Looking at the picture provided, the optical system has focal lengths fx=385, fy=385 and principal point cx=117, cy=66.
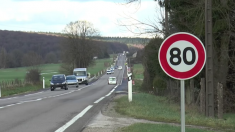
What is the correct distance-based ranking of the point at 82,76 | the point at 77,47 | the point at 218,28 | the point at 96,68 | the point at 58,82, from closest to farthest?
1. the point at 218,28
2. the point at 58,82
3. the point at 82,76
4. the point at 77,47
5. the point at 96,68

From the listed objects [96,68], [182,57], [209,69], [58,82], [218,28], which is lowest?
[96,68]

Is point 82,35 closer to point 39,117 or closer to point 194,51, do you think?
point 39,117

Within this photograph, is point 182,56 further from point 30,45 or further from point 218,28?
point 30,45

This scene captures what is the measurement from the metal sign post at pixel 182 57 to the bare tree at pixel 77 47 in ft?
275

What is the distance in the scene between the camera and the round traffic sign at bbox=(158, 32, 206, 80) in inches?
247

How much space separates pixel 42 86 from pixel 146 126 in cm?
4166

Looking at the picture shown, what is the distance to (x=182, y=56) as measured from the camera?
6.30 metres

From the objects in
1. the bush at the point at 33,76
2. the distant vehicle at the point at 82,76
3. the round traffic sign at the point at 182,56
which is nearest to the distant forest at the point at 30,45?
the distant vehicle at the point at 82,76

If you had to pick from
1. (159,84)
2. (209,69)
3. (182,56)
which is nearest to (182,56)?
(182,56)

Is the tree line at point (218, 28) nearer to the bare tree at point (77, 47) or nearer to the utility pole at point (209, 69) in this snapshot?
the utility pole at point (209, 69)

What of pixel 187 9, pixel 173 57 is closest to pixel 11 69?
pixel 187 9

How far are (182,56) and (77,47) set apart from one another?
278 ft

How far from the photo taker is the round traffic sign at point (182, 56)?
627 cm

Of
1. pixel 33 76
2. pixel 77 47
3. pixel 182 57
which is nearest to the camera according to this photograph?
pixel 182 57
